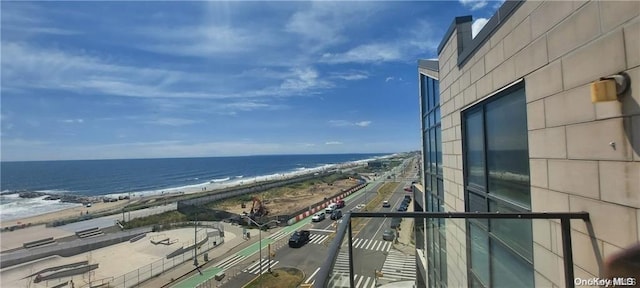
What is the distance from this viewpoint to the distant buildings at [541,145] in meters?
1.96

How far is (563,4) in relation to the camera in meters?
2.47

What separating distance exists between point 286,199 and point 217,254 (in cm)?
2701

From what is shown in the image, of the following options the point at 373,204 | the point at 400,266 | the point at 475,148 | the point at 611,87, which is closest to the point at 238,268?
the point at 400,266

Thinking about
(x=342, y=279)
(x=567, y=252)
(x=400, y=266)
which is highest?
(x=567, y=252)

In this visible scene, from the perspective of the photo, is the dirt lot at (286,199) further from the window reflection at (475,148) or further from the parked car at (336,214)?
the window reflection at (475,148)

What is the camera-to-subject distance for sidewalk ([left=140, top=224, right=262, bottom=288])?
1711 centimetres

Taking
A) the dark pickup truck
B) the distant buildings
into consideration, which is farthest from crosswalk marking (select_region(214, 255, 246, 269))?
the distant buildings

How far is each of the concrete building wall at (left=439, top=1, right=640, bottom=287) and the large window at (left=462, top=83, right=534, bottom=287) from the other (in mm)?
177

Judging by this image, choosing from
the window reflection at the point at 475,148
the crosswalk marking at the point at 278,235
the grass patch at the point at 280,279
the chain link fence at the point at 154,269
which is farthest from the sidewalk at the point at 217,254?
the window reflection at the point at 475,148

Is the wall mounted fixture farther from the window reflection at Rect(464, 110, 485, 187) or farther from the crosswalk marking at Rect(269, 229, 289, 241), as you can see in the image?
the crosswalk marking at Rect(269, 229, 289, 241)

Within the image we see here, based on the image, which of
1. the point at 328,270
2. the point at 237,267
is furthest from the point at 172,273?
the point at 328,270

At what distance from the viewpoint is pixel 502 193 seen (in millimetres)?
3953

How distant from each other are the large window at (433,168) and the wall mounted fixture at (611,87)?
2.28m

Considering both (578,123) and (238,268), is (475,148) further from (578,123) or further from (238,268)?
(238,268)
